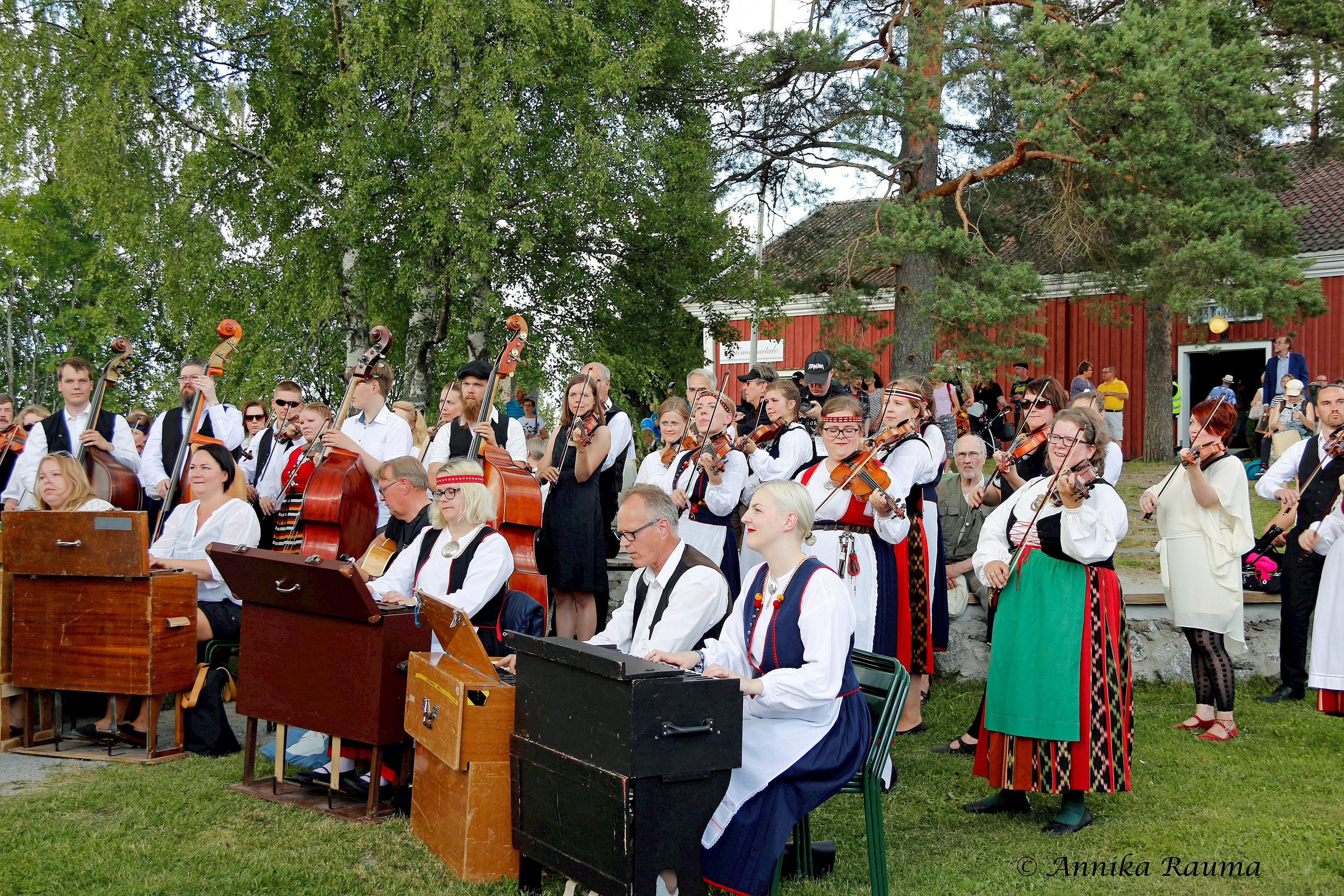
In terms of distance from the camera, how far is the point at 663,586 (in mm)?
3947

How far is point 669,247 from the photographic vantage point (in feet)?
43.2

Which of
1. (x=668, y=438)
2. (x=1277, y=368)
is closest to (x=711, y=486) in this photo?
(x=668, y=438)

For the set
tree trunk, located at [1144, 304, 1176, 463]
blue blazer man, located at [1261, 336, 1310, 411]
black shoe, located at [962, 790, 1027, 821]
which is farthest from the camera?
tree trunk, located at [1144, 304, 1176, 463]

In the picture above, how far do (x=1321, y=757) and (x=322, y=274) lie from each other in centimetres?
1047

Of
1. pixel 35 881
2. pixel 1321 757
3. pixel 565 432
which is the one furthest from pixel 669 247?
pixel 35 881

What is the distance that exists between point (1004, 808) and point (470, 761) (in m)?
2.25

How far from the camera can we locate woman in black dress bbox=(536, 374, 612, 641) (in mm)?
6398

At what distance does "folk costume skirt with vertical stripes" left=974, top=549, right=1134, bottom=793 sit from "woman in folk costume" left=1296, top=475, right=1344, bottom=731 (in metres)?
1.50

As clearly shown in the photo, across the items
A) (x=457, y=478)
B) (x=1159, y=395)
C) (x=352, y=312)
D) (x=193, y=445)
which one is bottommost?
(x=457, y=478)

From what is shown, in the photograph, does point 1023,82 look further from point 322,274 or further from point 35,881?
point 35,881

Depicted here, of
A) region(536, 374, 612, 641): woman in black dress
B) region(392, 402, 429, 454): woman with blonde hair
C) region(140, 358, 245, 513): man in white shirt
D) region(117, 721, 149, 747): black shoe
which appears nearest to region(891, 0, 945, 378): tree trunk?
region(392, 402, 429, 454): woman with blonde hair

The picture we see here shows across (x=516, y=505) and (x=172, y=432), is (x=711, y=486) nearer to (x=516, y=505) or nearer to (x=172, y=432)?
(x=516, y=505)

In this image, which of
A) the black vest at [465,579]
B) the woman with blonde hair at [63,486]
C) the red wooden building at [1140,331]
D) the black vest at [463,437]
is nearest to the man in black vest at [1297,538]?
the black vest at [465,579]

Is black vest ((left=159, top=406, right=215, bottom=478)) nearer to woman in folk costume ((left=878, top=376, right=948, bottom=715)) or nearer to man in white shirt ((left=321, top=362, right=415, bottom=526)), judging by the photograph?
man in white shirt ((left=321, top=362, right=415, bottom=526))
